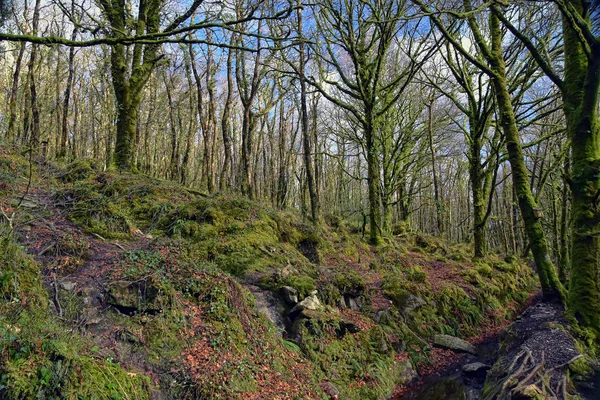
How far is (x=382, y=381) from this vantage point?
607 centimetres

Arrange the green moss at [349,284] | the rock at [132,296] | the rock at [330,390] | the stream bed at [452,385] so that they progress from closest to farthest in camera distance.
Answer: the rock at [132,296], the rock at [330,390], the stream bed at [452,385], the green moss at [349,284]

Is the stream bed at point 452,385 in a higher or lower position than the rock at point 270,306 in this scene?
lower

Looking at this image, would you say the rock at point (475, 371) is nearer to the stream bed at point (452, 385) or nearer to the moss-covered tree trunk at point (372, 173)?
the stream bed at point (452, 385)

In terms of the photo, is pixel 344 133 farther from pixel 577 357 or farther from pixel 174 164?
pixel 577 357

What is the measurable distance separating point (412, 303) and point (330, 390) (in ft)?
13.4

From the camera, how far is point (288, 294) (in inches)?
265

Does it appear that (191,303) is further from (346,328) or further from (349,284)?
(349,284)

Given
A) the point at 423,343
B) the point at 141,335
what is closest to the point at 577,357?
the point at 423,343

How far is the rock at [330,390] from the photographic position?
17.4 ft

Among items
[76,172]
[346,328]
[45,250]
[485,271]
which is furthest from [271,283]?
[485,271]

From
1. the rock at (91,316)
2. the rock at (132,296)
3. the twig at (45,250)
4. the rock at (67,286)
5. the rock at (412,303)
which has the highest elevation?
the twig at (45,250)

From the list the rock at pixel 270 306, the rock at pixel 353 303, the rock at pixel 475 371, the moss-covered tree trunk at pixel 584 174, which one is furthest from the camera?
the rock at pixel 353 303

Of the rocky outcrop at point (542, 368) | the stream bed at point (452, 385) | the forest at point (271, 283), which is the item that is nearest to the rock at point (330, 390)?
the forest at point (271, 283)

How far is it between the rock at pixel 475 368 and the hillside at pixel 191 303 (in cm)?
81
